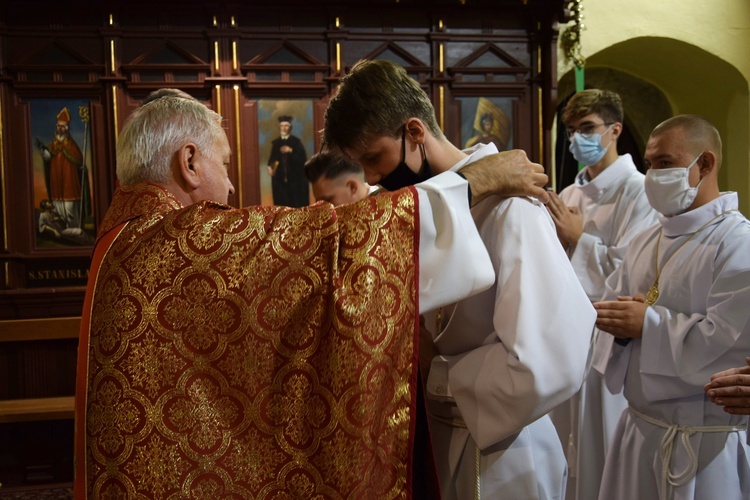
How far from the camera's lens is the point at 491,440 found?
6.29 ft

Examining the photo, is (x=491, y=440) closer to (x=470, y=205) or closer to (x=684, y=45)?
(x=470, y=205)

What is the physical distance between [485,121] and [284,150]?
6.02ft

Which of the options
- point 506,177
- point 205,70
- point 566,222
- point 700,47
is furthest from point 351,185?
point 700,47

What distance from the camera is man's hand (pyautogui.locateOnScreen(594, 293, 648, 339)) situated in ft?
10.4

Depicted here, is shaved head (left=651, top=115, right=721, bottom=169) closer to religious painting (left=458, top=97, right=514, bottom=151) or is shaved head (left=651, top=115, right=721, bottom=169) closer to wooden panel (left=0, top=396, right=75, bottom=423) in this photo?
religious painting (left=458, top=97, right=514, bottom=151)

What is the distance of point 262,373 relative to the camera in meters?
1.80

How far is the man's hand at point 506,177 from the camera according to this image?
1.98m

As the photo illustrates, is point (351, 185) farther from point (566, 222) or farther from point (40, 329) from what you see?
point (40, 329)

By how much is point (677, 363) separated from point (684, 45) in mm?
5762

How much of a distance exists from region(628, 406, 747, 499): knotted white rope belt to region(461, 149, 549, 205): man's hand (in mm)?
1543

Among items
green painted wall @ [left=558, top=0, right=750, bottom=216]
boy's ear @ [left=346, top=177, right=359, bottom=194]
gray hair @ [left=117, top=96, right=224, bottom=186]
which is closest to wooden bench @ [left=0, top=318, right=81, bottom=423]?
boy's ear @ [left=346, top=177, right=359, bottom=194]

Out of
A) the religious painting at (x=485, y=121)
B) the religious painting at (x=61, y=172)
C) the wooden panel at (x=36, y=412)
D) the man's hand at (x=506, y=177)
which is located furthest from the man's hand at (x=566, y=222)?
the religious painting at (x=61, y=172)

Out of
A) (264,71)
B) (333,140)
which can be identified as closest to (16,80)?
(264,71)

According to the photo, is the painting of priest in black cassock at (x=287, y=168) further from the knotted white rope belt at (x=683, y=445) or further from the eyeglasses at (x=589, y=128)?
the knotted white rope belt at (x=683, y=445)
